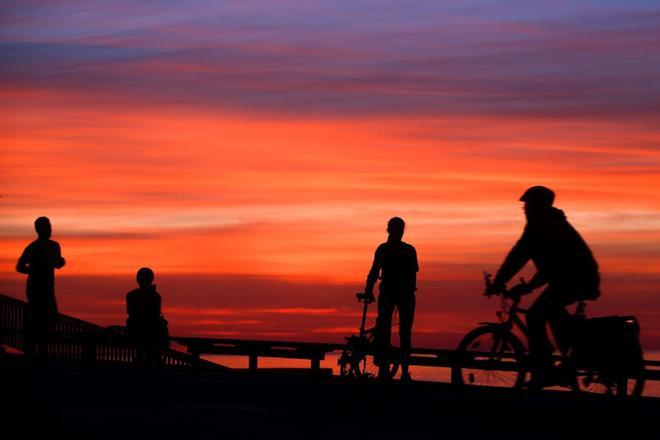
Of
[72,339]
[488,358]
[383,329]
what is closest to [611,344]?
[488,358]

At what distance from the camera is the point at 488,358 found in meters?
14.8

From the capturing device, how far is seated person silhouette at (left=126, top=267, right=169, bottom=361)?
75.3 ft

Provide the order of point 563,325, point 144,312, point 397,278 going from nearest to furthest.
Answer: point 563,325, point 397,278, point 144,312

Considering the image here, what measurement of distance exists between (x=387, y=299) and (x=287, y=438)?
8.74 m

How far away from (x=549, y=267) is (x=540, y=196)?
24.2 inches

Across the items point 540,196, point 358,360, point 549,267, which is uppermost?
point 540,196

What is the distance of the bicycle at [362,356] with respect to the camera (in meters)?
20.9

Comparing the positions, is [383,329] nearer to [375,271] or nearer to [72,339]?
[375,271]

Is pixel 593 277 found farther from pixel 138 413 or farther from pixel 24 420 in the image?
pixel 24 420

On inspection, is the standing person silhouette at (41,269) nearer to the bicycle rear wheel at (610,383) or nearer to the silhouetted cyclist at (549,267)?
the silhouetted cyclist at (549,267)

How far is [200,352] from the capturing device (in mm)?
25312

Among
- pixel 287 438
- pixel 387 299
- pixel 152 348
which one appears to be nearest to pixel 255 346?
pixel 152 348

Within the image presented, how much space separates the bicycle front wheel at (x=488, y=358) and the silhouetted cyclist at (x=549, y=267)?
54cm

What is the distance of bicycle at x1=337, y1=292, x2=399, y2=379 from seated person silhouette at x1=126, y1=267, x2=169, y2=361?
283 cm
